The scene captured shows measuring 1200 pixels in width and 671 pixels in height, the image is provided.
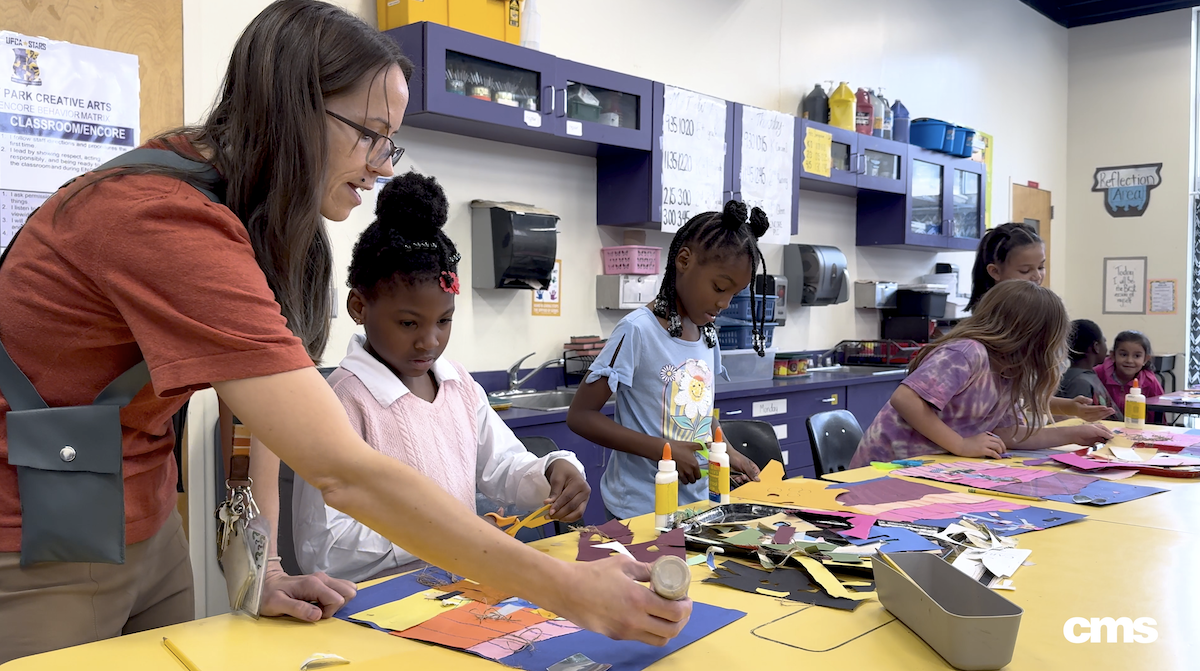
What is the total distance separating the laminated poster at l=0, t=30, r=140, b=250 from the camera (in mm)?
2473

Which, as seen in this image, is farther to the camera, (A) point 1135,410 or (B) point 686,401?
(A) point 1135,410

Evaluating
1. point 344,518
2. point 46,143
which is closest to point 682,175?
point 46,143

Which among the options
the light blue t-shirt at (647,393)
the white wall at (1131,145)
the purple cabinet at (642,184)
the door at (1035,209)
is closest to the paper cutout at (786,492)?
the light blue t-shirt at (647,393)

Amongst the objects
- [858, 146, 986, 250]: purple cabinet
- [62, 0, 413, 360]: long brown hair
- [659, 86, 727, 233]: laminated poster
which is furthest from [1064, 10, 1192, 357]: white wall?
[62, 0, 413, 360]: long brown hair

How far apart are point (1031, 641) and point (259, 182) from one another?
1144 millimetres

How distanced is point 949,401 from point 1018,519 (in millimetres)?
875

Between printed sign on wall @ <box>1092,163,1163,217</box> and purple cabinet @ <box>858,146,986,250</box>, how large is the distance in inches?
92.1

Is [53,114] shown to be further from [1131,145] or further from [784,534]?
[1131,145]

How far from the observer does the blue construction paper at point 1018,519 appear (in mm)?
1729

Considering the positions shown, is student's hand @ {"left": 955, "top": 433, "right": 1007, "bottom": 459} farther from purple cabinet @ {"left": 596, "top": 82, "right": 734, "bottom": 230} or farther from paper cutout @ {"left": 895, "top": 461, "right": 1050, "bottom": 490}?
purple cabinet @ {"left": 596, "top": 82, "right": 734, "bottom": 230}

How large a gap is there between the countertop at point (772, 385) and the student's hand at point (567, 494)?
1.47 meters

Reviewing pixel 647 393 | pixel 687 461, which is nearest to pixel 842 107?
pixel 647 393

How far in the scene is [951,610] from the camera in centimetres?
119

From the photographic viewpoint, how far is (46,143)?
100 inches
